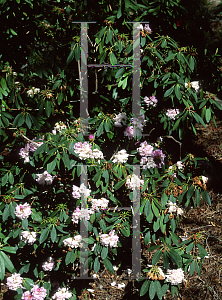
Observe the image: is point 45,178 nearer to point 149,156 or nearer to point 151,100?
point 149,156

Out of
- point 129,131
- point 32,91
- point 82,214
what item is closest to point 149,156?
point 129,131

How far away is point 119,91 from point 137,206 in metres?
0.84

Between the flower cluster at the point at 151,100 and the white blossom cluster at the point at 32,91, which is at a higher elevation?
the white blossom cluster at the point at 32,91

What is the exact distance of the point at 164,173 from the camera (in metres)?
1.71

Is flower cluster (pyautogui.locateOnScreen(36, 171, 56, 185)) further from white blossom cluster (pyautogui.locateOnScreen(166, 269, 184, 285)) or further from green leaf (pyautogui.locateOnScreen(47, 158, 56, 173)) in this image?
white blossom cluster (pyautogui.locateOnScreen(166, 269, 184, 285))

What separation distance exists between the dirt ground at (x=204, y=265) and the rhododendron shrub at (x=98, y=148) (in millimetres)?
317

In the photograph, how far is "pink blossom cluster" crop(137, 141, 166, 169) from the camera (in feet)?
5.36

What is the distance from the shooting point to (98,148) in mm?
1570

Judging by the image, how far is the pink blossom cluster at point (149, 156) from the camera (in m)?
1.63

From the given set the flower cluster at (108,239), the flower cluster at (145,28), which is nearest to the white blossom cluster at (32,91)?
the flower cluster at (145,28)

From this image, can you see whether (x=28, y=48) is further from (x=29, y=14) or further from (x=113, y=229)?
(x=113, y=229)

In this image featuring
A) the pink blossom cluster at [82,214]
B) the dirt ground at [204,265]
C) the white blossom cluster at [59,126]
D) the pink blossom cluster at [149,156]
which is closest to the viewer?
the pink blossom cluster at [82,214]

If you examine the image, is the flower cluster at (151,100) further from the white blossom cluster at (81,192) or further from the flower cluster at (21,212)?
the flower cluster at (21,212)

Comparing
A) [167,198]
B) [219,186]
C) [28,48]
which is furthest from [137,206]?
[28,48]
